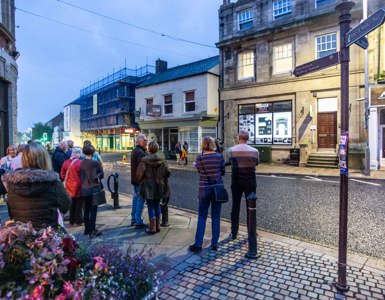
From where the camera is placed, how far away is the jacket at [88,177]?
4887 mm

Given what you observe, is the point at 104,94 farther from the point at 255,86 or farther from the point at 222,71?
the point at 255,86

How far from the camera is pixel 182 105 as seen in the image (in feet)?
70.6

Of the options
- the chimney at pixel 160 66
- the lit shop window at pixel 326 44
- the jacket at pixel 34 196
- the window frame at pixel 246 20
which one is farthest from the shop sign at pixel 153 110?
the jacket at pixel 34 196

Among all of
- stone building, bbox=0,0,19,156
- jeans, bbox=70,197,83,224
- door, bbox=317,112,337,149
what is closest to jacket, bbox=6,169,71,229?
jeans, bbox=70,197,83,224

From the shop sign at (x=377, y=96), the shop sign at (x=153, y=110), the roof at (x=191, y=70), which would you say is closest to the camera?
the shop sign at (x=377, y=96)

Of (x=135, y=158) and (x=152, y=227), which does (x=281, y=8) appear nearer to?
(x=135, y=158)

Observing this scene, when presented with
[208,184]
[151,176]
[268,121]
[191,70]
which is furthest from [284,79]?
[208,184]

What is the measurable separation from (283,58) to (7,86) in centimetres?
1535

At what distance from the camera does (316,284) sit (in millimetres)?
3131

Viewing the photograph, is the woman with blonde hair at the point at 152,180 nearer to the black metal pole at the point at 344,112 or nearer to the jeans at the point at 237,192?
the jeans at the point at 237,192

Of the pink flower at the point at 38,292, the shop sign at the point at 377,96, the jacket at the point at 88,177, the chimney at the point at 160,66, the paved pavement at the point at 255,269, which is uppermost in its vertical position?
the chimney at the point at 160,66

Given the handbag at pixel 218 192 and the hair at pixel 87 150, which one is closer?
the handbag at pixel 218 192

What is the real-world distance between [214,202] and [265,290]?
155 cm

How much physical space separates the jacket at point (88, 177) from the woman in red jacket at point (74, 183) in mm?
438
